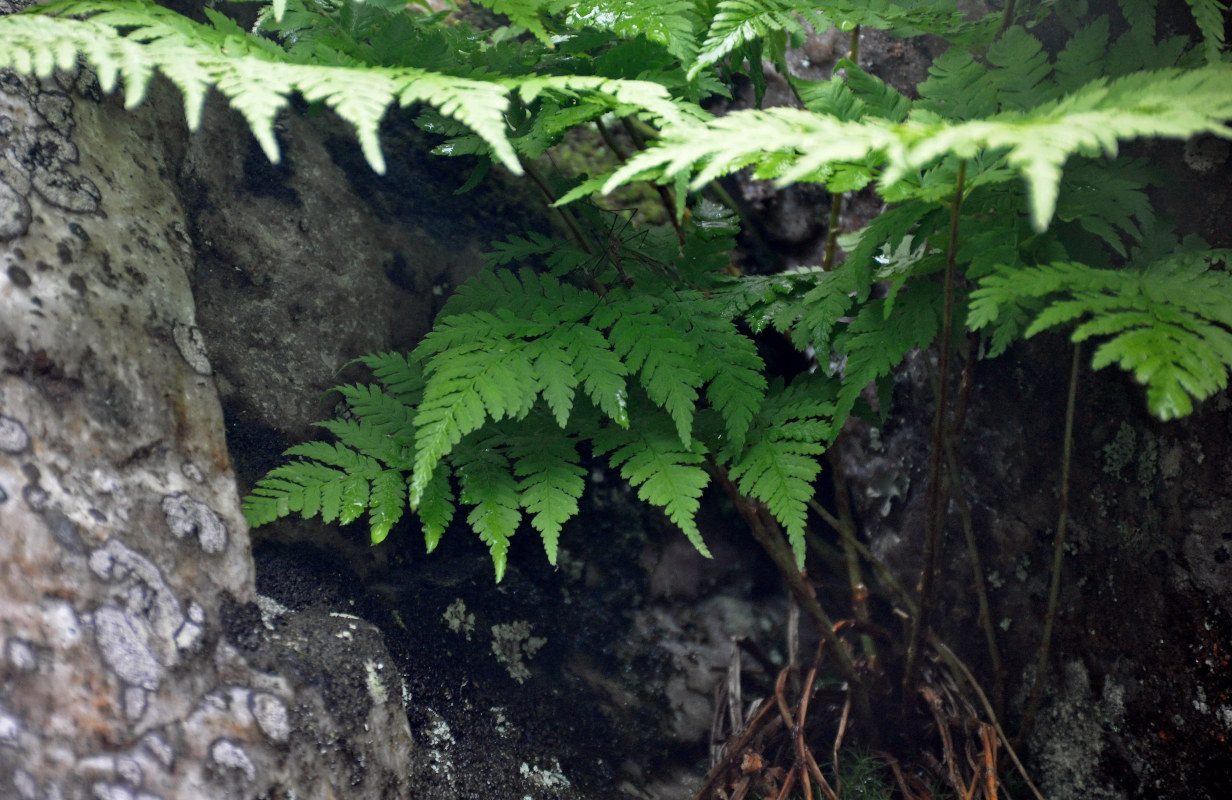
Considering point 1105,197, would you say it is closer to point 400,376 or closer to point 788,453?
point 788,453

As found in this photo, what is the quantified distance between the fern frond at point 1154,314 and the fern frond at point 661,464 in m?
0.75

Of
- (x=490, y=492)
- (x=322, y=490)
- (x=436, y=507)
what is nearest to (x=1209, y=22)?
(x=490, y=492)

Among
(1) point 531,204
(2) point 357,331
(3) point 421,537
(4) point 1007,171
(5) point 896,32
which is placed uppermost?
(5) point 896,32

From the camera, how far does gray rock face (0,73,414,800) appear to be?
4.54 feet

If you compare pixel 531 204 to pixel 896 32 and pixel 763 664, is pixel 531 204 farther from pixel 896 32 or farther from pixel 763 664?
pixel 763 664

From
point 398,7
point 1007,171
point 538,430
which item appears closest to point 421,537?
point 538,430

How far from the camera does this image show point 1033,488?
228cm

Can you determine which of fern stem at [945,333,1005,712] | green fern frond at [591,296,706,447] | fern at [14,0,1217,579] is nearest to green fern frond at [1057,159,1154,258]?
fern at [14,0,1217,579]

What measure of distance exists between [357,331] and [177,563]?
3.18 ft

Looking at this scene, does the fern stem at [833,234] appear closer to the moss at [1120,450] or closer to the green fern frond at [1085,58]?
the green fern frond at [1085,58]

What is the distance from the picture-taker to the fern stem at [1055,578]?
2014mm

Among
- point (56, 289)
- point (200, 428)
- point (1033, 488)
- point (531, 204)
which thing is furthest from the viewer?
point (531, 204)

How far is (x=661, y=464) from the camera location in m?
1.88

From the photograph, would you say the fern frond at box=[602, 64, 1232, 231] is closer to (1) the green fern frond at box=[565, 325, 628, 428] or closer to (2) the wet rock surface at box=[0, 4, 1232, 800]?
(1) the green fern frond at box=[565, 325, 628, 428]
